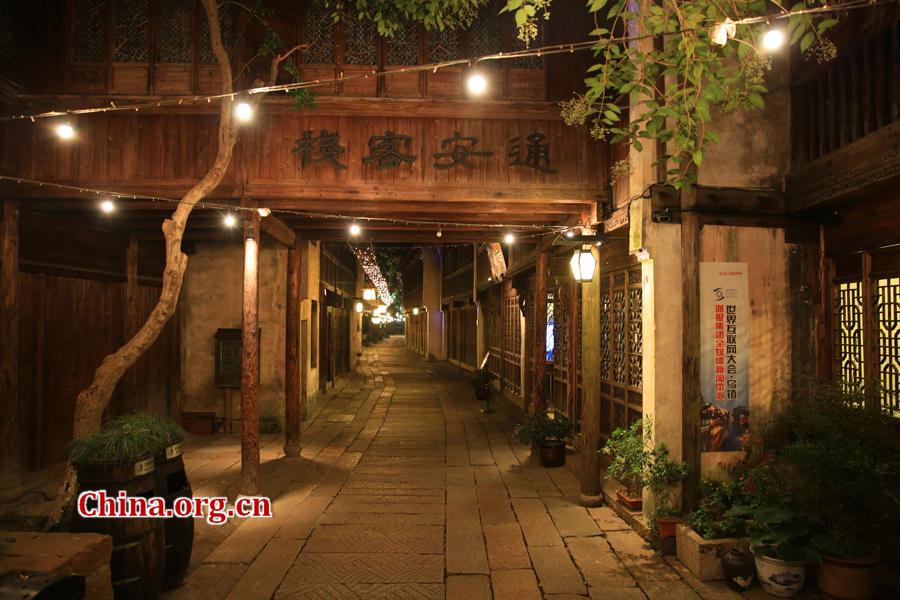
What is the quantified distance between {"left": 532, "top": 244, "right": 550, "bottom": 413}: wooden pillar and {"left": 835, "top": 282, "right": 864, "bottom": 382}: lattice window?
4565mm

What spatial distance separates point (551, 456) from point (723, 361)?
11.8 feet

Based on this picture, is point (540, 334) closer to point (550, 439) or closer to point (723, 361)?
point (550, 439)

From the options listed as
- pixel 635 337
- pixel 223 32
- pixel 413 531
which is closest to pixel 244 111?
pixel 223 32

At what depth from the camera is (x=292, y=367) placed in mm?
9258

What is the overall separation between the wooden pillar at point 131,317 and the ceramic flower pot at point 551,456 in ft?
24.7

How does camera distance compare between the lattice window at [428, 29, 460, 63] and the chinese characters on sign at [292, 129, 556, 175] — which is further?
the lattice window at [428, 29, 460, 63]

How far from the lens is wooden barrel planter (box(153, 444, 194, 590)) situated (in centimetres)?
461

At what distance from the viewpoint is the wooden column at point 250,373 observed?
6820mm

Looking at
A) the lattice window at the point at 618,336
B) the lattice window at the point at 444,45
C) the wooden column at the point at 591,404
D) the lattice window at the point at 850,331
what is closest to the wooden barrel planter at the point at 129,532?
the wooden column at the point at 591,404

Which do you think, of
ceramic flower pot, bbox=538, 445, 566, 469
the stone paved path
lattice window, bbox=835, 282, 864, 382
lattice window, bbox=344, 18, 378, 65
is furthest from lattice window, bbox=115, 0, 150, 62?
lattice window, bbox=835, 282, 864, 382

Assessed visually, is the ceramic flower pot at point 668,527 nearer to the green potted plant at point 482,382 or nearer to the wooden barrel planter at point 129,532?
the wooden barrel planter at point 129,532

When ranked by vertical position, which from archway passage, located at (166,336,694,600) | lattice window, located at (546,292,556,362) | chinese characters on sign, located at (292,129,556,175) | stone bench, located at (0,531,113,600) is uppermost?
chinese characters on sign, located at (292,129,556,175)

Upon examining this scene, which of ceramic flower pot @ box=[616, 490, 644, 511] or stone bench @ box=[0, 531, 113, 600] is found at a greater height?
stone bench @ box=[0, 531, 113, 600]

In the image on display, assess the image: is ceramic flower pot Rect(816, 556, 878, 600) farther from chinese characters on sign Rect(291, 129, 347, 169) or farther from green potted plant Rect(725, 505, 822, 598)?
chinese characters on sign Rect(291, 129, 347, 169)
